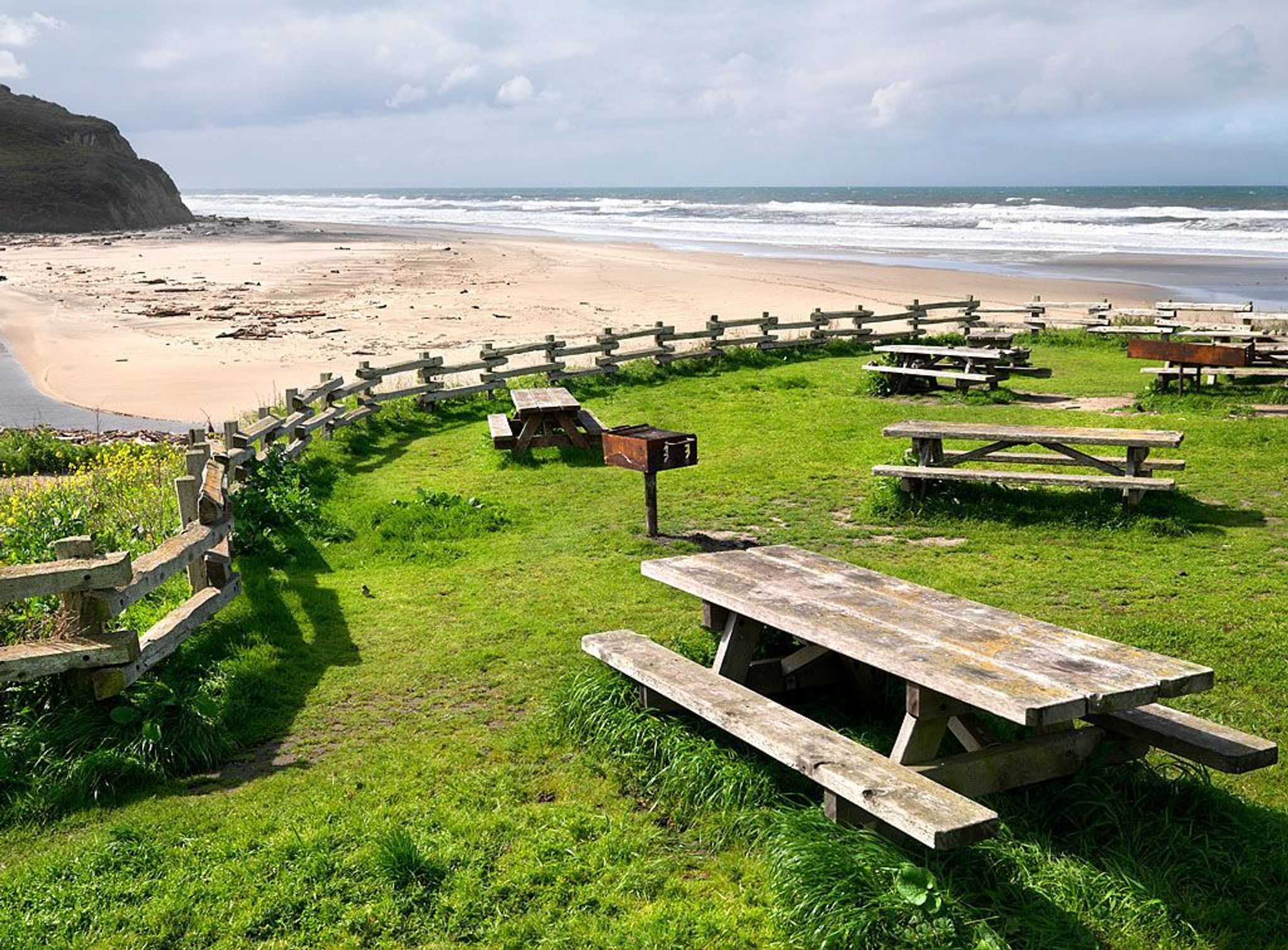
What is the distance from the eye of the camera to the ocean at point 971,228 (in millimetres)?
42250

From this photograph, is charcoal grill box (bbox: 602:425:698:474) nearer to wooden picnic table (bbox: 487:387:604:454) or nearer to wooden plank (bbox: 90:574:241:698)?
wooden picnic table (bbox: 487:387:604:454)

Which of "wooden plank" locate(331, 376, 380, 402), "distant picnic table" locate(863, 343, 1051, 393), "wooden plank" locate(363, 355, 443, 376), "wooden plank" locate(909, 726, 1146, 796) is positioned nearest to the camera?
"wooden plank" locate(909, 726, 1146, 796)

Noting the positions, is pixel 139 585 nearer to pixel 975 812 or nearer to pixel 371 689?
pixel 371 689

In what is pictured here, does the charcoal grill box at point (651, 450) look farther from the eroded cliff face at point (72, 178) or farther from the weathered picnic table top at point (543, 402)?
the eroded cliff face at point (72, 178)

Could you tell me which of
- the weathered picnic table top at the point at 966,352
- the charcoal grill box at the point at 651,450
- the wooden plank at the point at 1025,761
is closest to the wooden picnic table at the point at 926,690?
the wooden plank at the point at 1025,761

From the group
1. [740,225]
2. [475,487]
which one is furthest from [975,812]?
[740,225]

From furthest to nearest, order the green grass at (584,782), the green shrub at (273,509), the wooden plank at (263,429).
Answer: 1. the wooden plank at (263,429)
2. the green shrub at (273,509)
3. the green grass at (584,782)

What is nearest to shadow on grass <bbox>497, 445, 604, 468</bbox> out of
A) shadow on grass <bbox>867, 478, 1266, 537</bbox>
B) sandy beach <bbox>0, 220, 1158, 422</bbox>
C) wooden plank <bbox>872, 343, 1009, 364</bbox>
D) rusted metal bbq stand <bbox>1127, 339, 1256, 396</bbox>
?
shadow on grass <bbox>867, 478, 1266, 537</bbox>

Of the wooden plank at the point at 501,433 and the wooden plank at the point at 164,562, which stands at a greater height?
the wooden plank at the point at 164,562

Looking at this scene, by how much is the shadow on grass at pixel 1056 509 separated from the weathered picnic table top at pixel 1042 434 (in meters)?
0.47

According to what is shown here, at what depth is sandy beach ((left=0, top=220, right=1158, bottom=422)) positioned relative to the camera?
20.1m

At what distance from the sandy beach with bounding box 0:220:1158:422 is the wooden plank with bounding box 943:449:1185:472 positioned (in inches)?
424

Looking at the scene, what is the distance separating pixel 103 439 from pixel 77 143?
82.1 metres

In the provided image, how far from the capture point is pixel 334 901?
4109 millimetres
